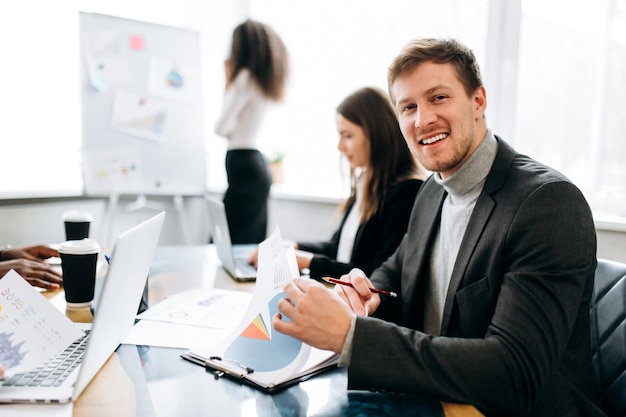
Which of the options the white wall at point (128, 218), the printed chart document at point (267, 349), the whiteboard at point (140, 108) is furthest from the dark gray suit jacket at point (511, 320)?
the whiteboard at point (140, 108)

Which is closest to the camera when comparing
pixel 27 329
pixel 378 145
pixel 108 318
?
pixel 108 318

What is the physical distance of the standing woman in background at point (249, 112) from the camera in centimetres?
297

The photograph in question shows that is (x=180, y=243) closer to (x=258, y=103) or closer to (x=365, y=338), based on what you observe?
(x=258, y=103)

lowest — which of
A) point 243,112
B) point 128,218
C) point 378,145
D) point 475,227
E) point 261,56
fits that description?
point 128,218

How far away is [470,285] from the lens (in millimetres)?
1052

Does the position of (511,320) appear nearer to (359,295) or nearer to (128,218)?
(359,295)

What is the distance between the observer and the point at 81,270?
1.24m

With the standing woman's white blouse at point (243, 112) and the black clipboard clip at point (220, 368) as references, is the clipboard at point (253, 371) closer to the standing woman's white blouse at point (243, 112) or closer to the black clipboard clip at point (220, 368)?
the black clipboard clip at point (220, 368)

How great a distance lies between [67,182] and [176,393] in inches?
103

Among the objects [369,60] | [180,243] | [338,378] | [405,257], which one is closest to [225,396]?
[338,378]

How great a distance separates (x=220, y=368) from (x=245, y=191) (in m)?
2.16

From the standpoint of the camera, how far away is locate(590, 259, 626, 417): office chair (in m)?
1.03

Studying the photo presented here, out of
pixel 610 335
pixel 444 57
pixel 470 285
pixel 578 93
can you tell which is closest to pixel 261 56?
pixel 578 93

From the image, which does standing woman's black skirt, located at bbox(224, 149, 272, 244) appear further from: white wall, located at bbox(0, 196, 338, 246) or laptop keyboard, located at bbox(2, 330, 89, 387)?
laptop keyboard, located at bbox(2, 330, 89, 387)
